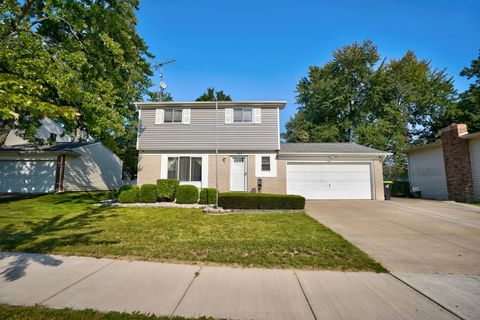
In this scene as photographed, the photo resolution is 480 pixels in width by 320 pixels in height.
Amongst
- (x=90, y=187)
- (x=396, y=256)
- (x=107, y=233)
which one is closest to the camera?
(x=396, y=256)

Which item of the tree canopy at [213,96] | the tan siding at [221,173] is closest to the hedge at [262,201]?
the tan siding at [221,173]

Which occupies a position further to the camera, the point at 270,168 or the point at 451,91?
the point at 451,91

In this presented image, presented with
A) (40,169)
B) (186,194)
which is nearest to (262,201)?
(186,194)

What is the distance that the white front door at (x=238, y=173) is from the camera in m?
13.6

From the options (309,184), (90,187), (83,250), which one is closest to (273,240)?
(83,250)

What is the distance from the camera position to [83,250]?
4777 mm

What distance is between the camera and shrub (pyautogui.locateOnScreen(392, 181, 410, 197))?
18.9 metres

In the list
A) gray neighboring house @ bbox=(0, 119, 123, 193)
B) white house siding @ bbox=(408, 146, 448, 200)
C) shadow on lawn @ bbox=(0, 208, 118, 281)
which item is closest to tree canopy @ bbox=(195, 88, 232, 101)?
gray neighboring house @ bbox=(0, 119, 123, 193)

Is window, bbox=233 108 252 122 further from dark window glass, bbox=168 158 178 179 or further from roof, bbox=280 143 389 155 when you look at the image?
dark window glass, bbox=168 158 178 179

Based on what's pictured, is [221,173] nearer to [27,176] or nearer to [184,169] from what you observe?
[184,169]

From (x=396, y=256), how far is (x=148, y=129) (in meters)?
13.5

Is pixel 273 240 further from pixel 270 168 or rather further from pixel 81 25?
pixel 81 25

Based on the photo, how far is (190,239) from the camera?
5.74m

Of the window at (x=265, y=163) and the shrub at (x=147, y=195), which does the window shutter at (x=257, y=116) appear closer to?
the window at (x=265, y=163)
